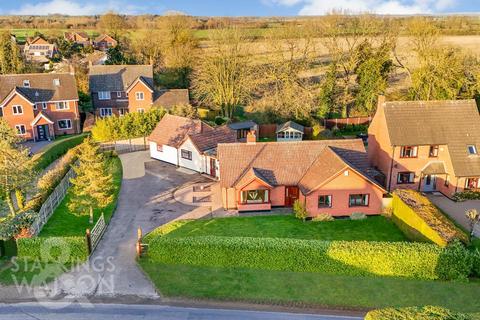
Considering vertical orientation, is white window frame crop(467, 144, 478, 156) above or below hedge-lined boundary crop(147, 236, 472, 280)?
above

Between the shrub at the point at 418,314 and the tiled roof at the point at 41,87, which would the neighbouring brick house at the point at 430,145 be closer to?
the shrub at the point at 418,314

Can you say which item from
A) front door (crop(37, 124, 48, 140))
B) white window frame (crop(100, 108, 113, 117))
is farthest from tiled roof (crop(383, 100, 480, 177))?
front door (crop(37, 124, 48, 140))

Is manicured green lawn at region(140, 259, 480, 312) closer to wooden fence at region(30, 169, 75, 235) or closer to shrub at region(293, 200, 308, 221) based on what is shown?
shrub at region(293, 200, 308, 221)

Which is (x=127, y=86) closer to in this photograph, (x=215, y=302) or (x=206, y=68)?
(x=206, y=68)

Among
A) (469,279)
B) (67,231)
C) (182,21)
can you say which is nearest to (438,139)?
(469,279)

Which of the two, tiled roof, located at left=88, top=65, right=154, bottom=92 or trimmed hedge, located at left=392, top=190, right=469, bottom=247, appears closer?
trimmed hedge, located at left=392, top=190, right=469, bottom=247

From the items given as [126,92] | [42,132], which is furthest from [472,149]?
[42,132]
